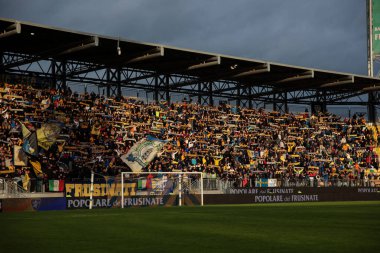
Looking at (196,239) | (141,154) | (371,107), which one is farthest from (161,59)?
(196,239)

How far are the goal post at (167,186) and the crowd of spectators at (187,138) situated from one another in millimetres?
2735

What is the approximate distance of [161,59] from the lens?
4850cm

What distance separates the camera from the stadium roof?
4072 centimetres

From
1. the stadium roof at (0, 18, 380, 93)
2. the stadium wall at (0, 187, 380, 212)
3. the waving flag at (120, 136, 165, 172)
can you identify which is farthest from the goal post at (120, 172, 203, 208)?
the stadium roof at (0, 18, 380, 93)

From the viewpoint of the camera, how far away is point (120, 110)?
151 feet

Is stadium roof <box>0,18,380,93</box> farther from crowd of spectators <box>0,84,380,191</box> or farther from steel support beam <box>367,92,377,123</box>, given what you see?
steel support beam <box>367,92,377,123</box>

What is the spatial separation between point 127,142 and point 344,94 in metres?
29.9

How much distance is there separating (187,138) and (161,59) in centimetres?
654

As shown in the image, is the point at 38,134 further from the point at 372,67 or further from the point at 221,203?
the point at 372,67

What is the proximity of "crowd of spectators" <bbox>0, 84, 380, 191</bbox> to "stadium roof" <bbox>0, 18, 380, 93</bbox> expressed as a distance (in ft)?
9.58

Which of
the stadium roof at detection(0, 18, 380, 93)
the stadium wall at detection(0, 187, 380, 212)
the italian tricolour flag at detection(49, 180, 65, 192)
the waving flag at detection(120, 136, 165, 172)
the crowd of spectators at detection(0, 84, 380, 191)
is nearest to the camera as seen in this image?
the stadium wall at detection(0, 187, 380, 212)

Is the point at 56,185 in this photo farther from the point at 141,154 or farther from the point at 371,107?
the point at 371,107

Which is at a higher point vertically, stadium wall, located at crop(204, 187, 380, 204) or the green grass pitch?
the green grass pitch

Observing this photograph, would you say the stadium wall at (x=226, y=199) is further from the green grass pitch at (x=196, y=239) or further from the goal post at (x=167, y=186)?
the green grass pitch at (x=196, y=239)
